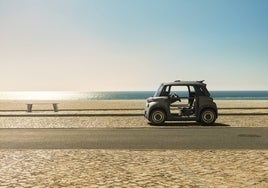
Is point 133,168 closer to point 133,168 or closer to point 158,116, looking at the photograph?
point 133,168

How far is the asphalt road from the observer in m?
12.1

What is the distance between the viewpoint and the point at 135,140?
1359 centimetres

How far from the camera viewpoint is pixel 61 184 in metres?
6.98

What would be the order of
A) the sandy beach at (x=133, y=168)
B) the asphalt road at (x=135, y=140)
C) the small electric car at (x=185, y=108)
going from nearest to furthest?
the sandy beach at (x=133, y=168) → the asphalt road at (x=135, y=140) → the small electric car at (x=185, y=108)

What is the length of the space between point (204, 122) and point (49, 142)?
29.3ft

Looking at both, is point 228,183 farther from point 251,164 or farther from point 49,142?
point 49,142

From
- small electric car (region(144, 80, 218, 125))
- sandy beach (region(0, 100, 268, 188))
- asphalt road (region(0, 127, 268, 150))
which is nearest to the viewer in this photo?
sandy beach (region(0, 100, 268, 188))

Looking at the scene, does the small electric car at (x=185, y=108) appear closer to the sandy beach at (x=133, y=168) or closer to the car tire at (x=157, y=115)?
the car tire at (x=157, y=115)

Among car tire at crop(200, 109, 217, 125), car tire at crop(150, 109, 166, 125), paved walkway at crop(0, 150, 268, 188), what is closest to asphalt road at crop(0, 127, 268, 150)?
paved walkway at crop(0, 150, 268, 188)

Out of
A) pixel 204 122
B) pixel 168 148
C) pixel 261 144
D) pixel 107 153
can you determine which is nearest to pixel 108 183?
pixel 107 153

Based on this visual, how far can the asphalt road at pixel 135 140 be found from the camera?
12.1 meters

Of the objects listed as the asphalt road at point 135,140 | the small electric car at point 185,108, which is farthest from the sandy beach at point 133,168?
the small electric car at point 185,108

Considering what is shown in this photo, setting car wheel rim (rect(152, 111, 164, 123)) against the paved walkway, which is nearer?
the paved walkway

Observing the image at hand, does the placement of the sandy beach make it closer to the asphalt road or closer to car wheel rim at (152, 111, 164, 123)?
the asphalt road
